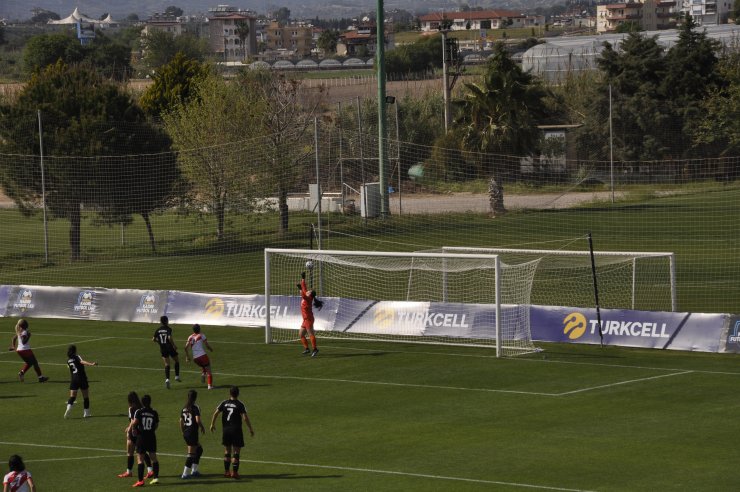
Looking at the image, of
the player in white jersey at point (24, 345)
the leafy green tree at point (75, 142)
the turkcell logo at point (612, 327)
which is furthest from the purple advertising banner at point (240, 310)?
the leafy green tree at point (75, 142)

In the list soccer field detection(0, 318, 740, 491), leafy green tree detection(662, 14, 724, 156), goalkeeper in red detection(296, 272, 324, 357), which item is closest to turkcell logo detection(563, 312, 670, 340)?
soccer field detection(0, 318, 740, 491)

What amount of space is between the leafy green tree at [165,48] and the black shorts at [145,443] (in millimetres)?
129543

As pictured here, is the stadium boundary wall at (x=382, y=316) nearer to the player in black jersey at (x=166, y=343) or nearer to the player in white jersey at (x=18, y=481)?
the player in black jersey at (x=166, y=343)

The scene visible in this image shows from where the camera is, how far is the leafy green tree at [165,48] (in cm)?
15038

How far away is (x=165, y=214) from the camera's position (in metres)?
62.8

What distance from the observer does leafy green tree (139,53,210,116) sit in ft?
240

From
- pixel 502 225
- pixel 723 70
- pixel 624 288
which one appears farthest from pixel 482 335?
Result: pixel 723 70

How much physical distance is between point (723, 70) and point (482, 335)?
46984 mm

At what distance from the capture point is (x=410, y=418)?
25.8m

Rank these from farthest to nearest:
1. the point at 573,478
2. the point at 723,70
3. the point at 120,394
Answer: the point at 723,70, the point at 120,394, the point at 573,478

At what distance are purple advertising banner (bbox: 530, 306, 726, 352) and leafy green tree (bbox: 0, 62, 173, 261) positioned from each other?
1125 inches

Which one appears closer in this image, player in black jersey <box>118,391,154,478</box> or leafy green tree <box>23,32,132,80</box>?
player in black jersey <box>118,391,154,478</box>

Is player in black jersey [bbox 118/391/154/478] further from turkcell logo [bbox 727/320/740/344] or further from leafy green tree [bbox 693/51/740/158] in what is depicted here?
leafy green tree [bbox 693/51/740/158]

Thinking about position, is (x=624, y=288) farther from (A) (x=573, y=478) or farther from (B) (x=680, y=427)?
(A) (x=573, y=478)
